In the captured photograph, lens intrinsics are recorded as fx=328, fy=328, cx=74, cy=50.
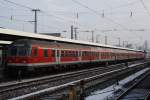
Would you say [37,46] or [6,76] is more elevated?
[37,46]

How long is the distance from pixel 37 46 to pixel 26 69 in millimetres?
2171

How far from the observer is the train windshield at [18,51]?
25.8 m

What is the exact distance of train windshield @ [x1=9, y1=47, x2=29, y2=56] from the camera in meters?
25.8

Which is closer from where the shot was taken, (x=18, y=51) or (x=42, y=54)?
(x=18, y=51)

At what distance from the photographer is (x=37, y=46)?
26.5 m

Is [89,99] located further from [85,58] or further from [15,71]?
[85,58]

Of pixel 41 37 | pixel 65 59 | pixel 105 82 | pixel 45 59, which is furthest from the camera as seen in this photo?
pixel 65 59

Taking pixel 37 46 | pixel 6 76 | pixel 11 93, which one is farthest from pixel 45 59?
pixel 11 93

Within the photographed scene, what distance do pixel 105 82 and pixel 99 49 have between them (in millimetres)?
24824

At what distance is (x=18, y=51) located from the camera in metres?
26.2

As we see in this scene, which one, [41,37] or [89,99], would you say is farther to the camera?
[41,37]

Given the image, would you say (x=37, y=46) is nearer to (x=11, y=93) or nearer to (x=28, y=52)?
(x=28, y=52)

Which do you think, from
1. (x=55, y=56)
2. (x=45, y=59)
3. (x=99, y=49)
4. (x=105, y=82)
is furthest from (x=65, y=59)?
(x=99, y=49)

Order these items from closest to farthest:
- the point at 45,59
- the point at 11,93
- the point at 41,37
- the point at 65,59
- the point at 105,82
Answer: the point at 11,93 → the point at 105,82 → the point at 45,59 → the point at 41,37 → the point at 65,59
